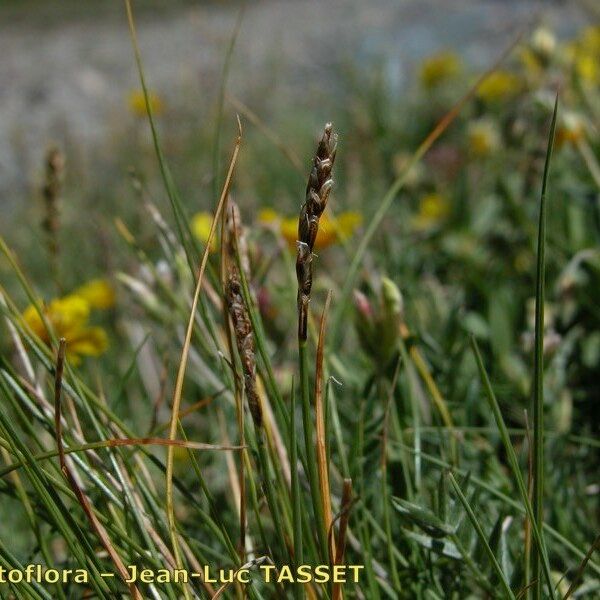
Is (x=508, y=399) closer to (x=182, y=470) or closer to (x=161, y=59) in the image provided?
(x=182, y=470)

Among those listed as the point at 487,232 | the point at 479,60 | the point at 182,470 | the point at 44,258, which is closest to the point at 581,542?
the point at 182,470

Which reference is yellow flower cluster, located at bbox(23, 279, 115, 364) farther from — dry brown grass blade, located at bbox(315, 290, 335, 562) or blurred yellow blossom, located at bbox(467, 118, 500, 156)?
blurred yellow blossom, located at bbox(467, 118, 500, 156)

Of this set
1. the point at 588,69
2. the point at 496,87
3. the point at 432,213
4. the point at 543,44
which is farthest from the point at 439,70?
the point at 543,44

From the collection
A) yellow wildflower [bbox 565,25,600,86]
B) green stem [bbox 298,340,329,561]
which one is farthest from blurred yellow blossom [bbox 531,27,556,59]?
green stem [bbox 298,340,329,561]

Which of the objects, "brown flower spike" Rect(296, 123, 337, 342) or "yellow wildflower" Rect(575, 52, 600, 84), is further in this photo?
"yellow wildflower" Rect(575, 52, 600, 84)

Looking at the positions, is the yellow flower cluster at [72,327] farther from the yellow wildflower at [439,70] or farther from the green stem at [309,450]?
the yellow wildflower at [439,70]

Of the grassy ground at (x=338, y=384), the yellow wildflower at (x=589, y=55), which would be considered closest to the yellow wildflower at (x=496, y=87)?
the grassy ground at (x=338, y=384)
